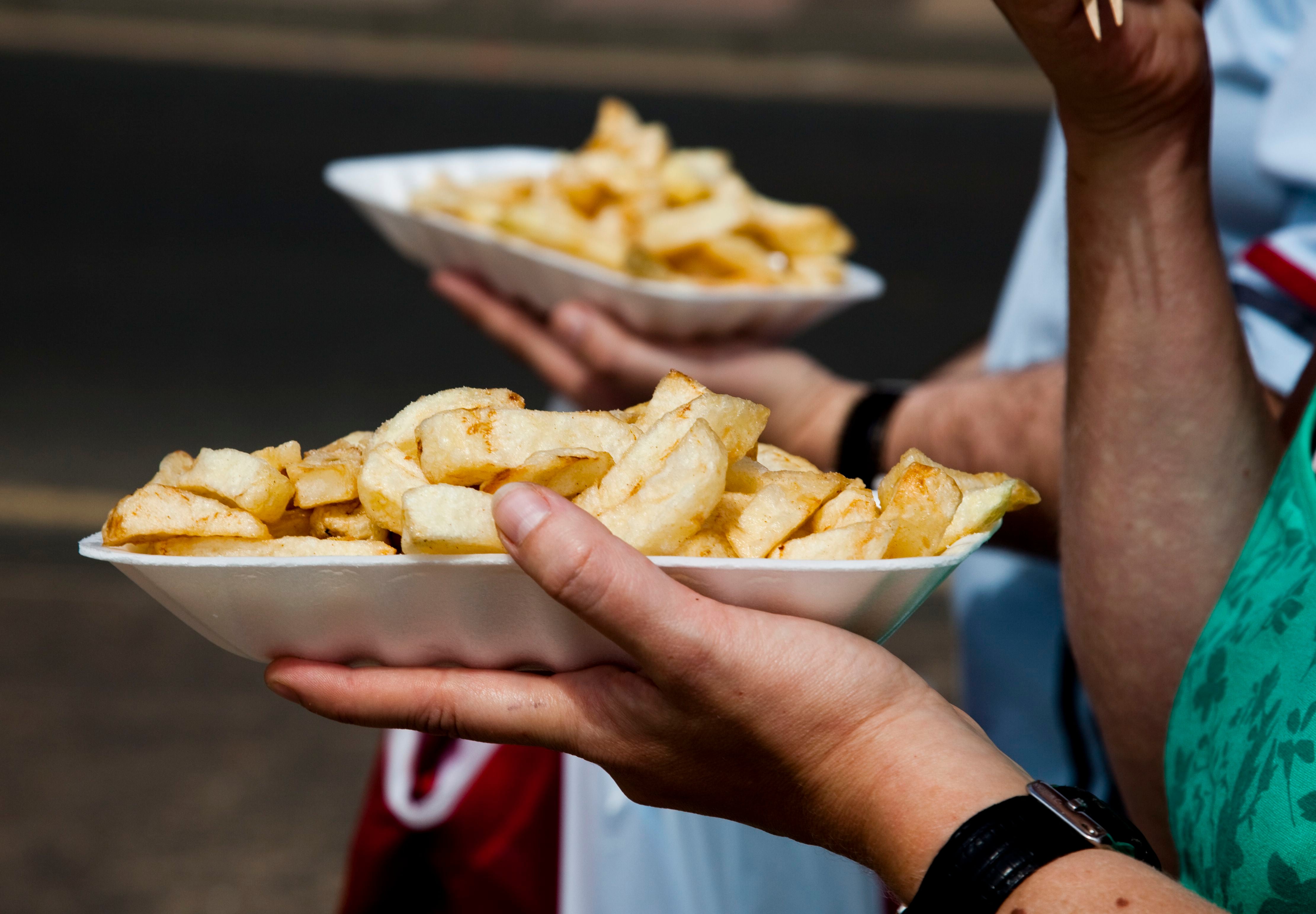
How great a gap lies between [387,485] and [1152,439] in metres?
0.89

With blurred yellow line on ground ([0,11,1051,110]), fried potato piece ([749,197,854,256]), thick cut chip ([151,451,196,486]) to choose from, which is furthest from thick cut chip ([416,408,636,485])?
blurred yellow line on ground ([0,11,1051,110])

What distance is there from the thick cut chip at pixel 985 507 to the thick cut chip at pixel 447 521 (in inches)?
14.3

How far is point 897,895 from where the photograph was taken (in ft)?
3.18

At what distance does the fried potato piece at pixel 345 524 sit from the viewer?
960mm

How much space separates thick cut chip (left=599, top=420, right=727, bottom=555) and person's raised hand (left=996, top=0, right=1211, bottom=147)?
1.72ft

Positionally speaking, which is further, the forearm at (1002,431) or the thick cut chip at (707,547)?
the forearm at (1002,431)

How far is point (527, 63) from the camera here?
32.5ft

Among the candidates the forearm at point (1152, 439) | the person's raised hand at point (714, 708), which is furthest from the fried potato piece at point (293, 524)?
the forearm at point (1152, 439)

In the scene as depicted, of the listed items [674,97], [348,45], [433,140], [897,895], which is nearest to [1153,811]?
[897,895]

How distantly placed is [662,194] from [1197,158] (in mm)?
1207

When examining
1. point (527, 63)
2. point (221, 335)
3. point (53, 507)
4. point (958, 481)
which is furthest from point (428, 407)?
point (527, 63)

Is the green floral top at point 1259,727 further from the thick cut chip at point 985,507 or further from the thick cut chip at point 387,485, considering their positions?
the thick cut chip at point 387,485

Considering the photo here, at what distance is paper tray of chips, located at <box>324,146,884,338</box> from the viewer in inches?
82.0

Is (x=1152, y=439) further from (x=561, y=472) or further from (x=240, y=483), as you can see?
(x=240, y=483)
